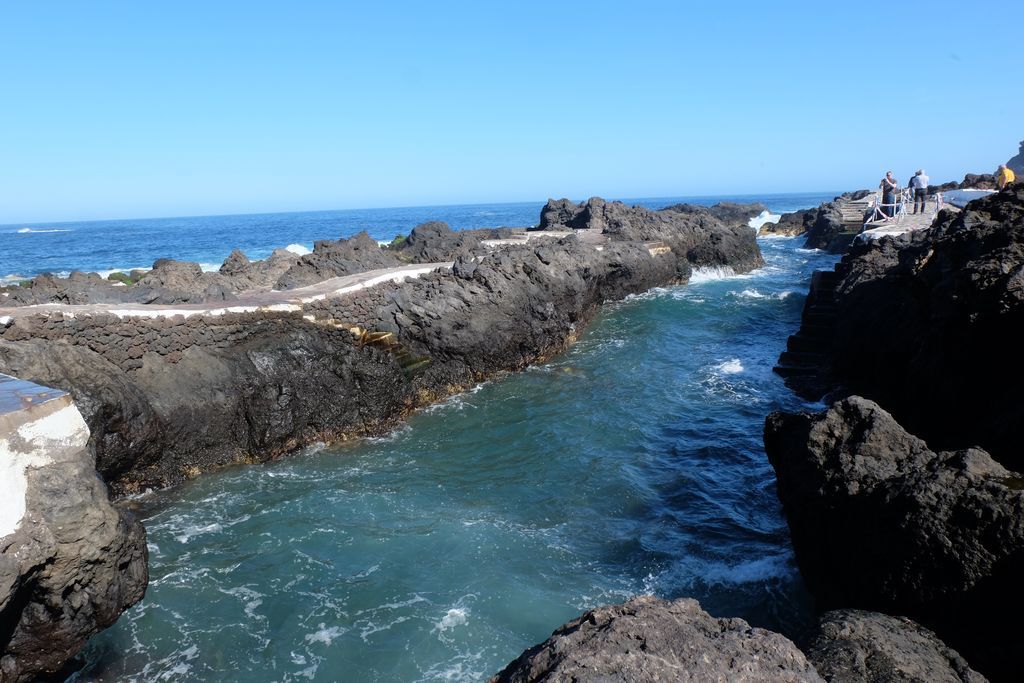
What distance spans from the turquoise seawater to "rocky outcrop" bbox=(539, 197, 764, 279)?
52.9ft

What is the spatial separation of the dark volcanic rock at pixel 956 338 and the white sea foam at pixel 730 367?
10.8 feet

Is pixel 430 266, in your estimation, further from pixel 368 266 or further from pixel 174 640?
pixel 174 640

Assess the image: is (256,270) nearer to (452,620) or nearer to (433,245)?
(433,245)

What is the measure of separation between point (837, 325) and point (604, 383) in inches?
193

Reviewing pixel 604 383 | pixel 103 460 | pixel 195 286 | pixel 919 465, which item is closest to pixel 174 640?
pixel 103 460

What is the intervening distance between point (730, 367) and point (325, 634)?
12.0 meters

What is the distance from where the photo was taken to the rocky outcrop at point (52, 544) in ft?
17.7

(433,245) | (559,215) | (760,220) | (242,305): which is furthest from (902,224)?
(760,220)

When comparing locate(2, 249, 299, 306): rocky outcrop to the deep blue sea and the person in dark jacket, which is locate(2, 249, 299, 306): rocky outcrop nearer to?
the deep blue sea

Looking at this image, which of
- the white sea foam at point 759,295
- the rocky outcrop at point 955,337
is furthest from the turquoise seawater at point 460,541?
the white sea foam at point 759,295

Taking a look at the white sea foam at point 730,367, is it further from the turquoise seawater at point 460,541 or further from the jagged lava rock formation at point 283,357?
the jagged lava rock formation at point 283,357

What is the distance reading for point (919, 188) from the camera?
23.3m

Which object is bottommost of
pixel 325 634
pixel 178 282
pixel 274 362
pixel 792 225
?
pixel 325 634

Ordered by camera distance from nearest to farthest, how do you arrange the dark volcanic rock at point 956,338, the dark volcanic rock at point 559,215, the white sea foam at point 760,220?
the dark volcanic rock at point 956,338 < the dark volcanic rock at point 559,215 < the white sea foam at point 760,220
